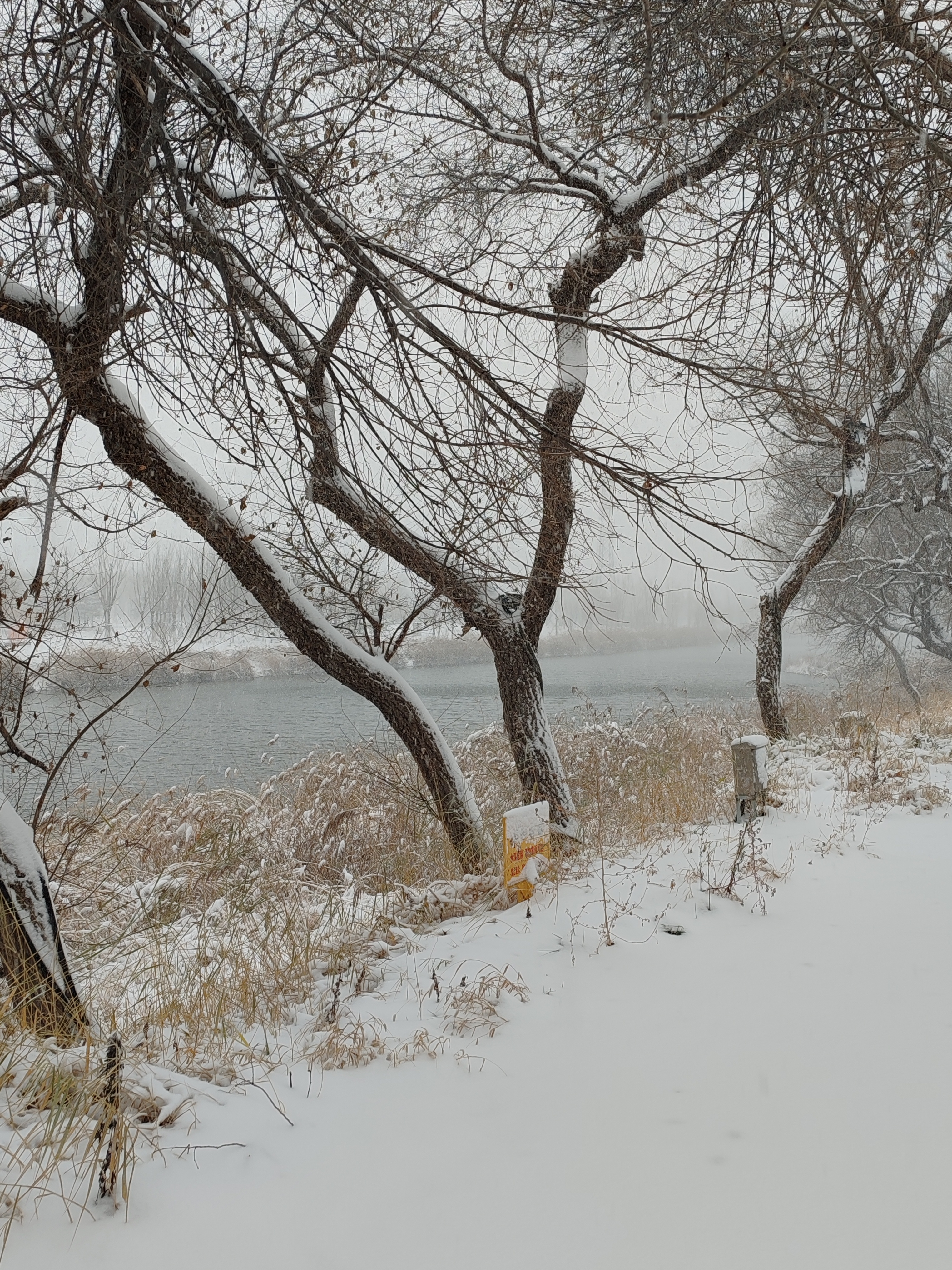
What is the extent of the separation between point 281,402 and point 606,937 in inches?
97.7

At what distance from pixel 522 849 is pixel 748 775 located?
2.06m

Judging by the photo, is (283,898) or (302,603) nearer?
(283,898)

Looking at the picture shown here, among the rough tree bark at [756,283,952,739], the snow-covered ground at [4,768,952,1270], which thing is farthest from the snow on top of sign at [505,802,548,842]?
the rough tree bark at [756,283,952,739]

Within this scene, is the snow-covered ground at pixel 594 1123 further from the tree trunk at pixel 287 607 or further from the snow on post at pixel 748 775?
the tree trunk at pixel 287 607

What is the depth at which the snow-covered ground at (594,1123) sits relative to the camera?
1.56m

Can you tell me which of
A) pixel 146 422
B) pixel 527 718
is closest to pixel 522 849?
pixel 527 718

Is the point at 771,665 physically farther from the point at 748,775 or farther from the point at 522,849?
the point at 522,849

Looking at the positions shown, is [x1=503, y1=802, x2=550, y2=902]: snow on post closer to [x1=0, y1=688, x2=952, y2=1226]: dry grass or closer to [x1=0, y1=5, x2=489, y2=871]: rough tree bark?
[x1=0, y1=688, x2=952, y2=1226]: dry grass

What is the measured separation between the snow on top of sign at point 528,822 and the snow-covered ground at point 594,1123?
0.49 meters

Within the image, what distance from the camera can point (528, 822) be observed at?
3.80m

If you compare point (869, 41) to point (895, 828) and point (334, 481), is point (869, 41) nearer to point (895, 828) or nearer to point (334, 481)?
point (334, 481)

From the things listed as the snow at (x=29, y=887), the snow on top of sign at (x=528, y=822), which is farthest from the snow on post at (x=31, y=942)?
the snow on top of sign at (x=528, y=822)

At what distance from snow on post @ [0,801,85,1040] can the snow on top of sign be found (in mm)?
1895

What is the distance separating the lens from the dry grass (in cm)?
196
